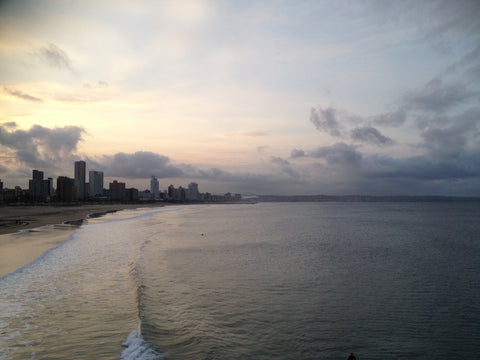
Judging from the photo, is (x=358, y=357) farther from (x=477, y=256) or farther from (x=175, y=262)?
(x=477, y=256)

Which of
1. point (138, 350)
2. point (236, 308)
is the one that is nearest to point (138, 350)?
point (138, 350)

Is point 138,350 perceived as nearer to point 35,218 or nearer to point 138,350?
point 138,350

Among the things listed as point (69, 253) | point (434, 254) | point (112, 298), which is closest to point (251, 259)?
point (112, 298)

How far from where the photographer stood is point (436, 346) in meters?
10.4

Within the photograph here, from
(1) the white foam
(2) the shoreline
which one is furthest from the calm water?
(2) the shoreline

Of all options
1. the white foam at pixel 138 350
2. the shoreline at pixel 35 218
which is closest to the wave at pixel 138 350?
the white foam at pixel 138 350

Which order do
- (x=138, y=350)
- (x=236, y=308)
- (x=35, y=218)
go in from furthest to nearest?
(x=35, y=218) → (x=236, y=308) → (x=138, y=350)

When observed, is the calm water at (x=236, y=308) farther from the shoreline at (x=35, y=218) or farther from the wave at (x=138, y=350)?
the shoreline at (x=35, y=218)

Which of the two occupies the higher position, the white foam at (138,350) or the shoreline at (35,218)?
the shoreline at (35,218)

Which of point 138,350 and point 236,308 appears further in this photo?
point 236,308

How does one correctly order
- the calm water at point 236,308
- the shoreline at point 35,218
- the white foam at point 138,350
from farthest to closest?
the shoreline at point 35,218
the calm water at point 236,308
the white foam at point 138,350

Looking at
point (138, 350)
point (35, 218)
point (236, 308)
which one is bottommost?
point (236, 308)

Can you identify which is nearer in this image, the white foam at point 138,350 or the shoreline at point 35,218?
the white foam at point 138,350

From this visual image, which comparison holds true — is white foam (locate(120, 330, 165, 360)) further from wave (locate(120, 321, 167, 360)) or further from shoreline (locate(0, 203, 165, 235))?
shoreline (locate(0, 203, 165, 235))
